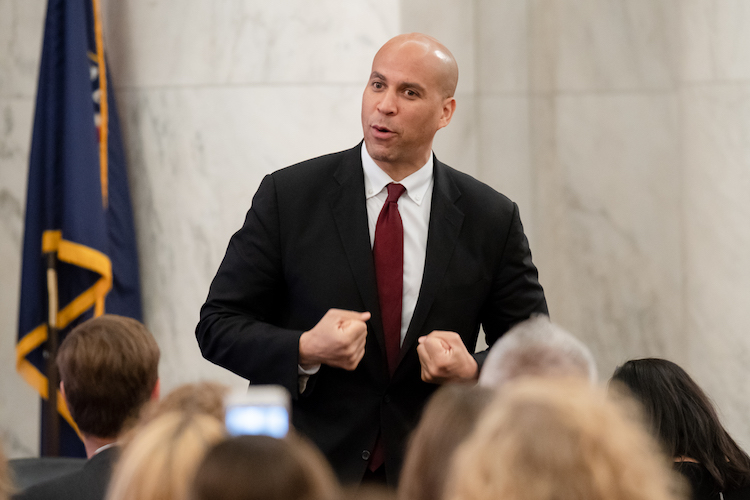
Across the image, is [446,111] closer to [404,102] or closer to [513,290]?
[404,102]

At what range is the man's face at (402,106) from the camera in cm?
267

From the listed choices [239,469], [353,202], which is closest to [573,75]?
[353,202]

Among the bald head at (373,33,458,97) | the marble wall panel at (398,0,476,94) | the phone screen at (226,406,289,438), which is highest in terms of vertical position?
the marble wall panel at (398,0,476,94)

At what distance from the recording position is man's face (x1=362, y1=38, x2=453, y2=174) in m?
2.67

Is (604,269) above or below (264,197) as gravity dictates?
below

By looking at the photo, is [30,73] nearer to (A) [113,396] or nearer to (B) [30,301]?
(B) [30,301]

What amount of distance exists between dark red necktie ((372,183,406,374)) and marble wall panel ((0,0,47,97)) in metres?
2.87

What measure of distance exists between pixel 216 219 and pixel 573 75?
2099 millimetres

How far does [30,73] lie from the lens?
4.75 metres

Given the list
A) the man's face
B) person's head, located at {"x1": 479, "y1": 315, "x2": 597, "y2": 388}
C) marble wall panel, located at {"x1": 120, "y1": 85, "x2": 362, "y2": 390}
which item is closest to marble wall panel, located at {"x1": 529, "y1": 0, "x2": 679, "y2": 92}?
marble wall panel, located at {"x1": 120, "y1": 85, "x2": 362, "y2": 390}

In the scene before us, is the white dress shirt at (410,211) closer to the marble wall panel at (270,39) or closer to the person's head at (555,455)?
the person's head at (555,455)

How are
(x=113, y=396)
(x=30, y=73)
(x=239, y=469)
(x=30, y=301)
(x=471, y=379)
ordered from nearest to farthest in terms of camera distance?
1. (x=239, y=469)
2. (x=471, y=379)
3. (x=113, y=396)
4. (x=30, y=301)
5. (x=30, y=73)

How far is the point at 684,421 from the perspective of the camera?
7.98 ft

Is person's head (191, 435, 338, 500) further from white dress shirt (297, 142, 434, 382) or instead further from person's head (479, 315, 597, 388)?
white dress shirt (297, 142, 434, 382)
